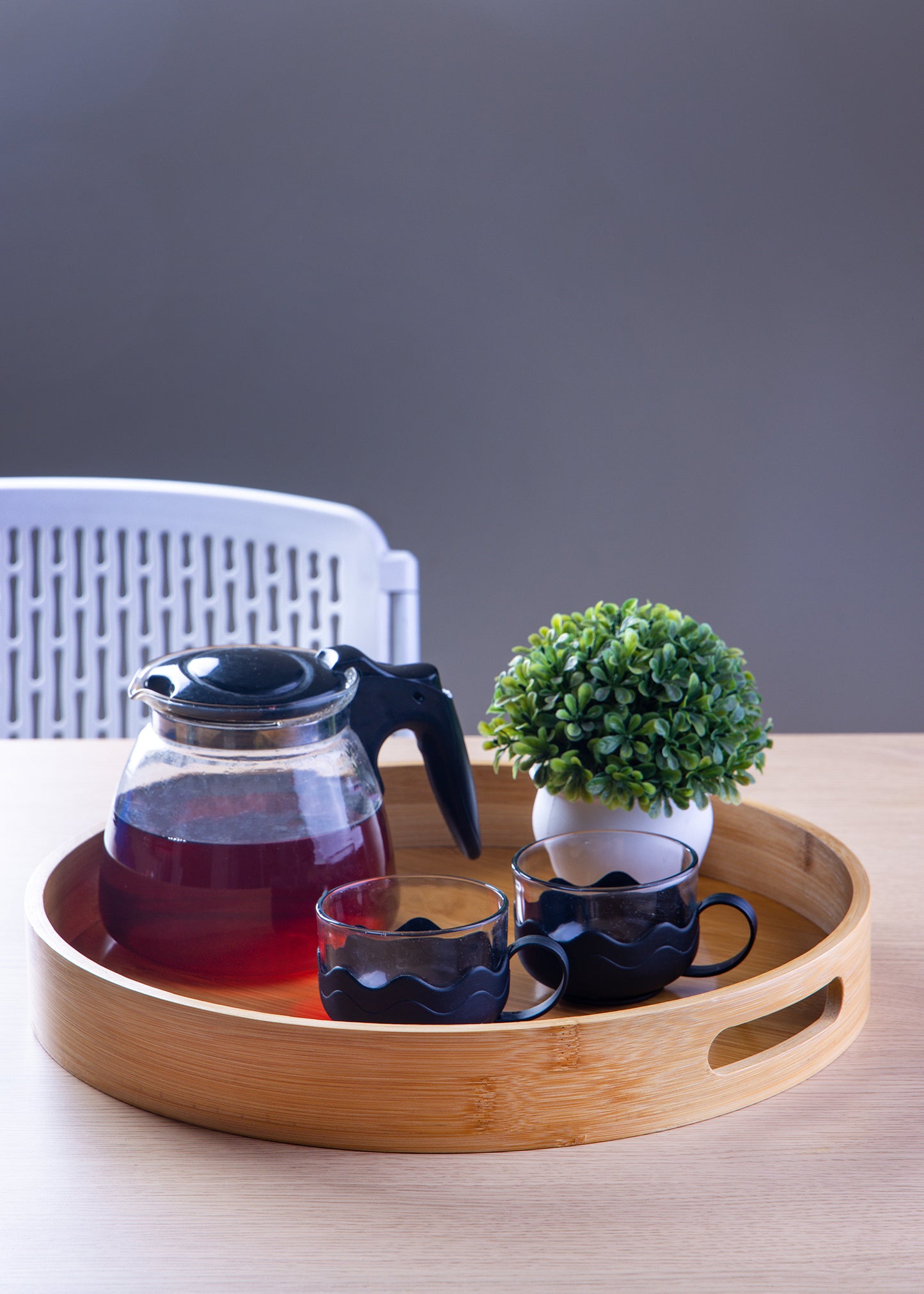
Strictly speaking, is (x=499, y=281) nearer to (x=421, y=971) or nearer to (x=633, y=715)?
(x=633, y=715)

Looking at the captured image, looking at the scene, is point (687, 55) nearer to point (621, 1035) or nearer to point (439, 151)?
point (439, 151)

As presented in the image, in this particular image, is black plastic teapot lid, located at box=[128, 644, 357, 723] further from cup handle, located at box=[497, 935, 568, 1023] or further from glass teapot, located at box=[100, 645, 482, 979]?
cup handle, located at box=[497, 935, 568, 1023]

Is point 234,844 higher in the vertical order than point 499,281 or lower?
lower

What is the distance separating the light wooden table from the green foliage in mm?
184

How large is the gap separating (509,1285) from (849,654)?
2144 millimetres

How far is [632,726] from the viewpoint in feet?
2.27

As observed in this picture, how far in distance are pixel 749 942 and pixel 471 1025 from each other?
19cm

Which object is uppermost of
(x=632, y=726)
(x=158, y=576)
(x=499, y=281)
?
(x=499, y=281)

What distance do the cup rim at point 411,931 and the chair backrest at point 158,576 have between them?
84cm

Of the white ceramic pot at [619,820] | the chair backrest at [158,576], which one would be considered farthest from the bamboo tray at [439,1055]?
the chair backrest at [158,576]

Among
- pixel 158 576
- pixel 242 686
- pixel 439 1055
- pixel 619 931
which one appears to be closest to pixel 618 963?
pixel 619 931

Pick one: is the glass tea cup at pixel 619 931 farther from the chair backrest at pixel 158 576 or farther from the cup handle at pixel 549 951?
the chair backrest at pixel 158 576

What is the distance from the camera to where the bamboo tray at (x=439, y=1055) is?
47 centimetres

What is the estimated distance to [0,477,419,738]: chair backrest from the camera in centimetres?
145
